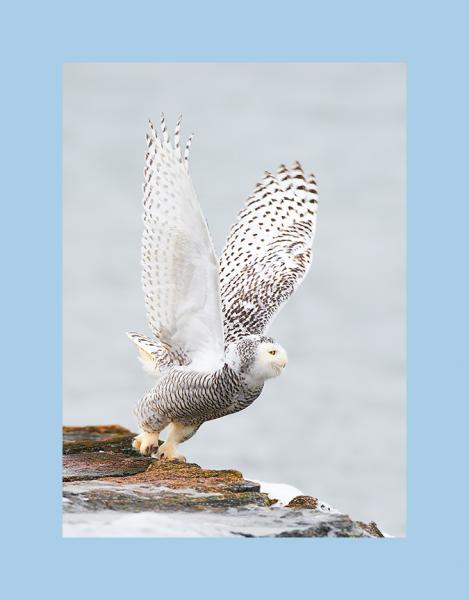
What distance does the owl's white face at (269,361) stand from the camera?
25.7ft

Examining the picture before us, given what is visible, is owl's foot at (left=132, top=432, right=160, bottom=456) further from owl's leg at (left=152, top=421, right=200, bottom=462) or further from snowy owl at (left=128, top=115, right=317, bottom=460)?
owl's leg at (left=152, top=421, right=200, bottom=462)

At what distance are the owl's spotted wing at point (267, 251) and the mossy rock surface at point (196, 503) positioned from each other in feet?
3.02

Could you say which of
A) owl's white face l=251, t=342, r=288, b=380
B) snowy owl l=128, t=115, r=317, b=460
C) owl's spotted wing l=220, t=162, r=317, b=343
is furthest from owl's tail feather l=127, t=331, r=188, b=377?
owl's white face l=251, t=342, r=288, b=380

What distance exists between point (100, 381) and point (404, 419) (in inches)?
71.5

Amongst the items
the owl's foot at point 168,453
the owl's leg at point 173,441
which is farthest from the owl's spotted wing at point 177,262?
the owl's foot at point 168,453

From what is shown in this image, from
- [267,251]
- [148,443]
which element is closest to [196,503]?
[148,443]

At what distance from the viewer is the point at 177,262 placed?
7.85 m

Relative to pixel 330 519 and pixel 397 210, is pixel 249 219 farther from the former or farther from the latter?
pixel 330 519

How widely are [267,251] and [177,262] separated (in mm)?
1282

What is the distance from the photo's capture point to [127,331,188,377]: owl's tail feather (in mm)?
8266

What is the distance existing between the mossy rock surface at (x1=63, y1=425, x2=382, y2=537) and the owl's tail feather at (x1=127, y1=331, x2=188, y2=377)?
22.1 inches

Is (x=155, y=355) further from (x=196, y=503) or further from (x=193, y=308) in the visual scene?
(x=196, y=503)

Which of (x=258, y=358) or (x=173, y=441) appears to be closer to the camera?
(x=258, y=358)

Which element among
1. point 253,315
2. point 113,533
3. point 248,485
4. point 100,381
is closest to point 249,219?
point 253,315
